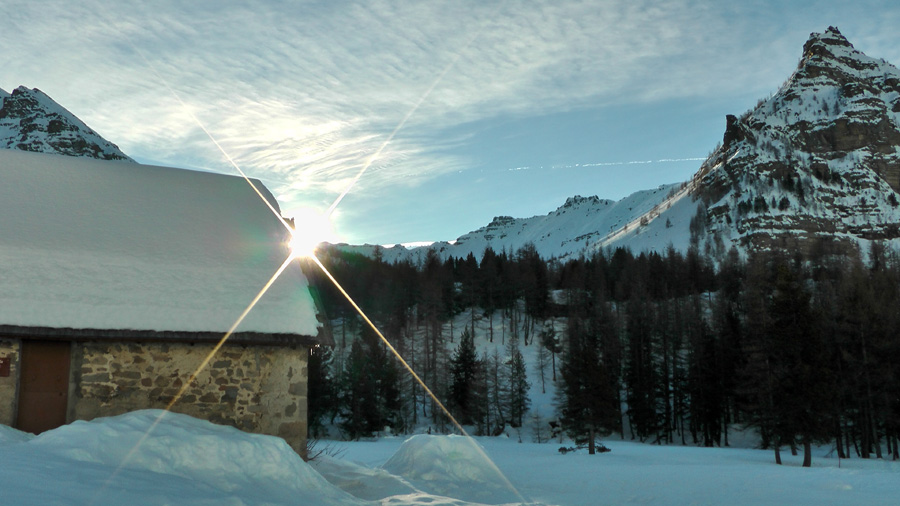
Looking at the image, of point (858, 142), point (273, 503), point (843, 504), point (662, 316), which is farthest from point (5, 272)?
point (858, 142)

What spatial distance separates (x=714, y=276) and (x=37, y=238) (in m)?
102

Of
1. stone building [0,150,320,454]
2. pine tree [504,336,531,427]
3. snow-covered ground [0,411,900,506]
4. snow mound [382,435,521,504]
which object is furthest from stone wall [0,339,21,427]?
pine tree [504,336,531,427]

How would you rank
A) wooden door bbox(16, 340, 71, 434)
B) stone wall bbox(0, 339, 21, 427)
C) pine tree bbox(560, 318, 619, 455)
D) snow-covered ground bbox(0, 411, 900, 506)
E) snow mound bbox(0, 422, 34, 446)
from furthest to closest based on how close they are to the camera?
pine tree bbox(560, 318, 619, 455) → wooden door bbox(16, 340, 71, 434) → stone wall bbox(0, 339, 21, 427) → snow mound bbox(0, 422, 34, 446) → snow-covered ground bbox(0, 411, 900, 506)

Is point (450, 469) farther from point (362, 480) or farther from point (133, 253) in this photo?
point (133, 253)

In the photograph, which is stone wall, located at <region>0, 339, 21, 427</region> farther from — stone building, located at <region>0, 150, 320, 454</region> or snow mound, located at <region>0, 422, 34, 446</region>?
snow mound, located at <region>0, 422, 34, 446</region>

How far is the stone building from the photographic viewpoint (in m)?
11.4

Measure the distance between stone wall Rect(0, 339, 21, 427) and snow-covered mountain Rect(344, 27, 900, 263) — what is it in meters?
124

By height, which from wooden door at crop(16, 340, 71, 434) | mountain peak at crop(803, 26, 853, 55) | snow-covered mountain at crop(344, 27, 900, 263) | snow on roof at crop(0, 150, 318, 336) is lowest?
wooden door at crop(16, 340, 71, 434)

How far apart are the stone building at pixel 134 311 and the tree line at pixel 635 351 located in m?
19.2

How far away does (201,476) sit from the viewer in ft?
32.1

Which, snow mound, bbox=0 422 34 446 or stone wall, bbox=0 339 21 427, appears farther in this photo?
stone wall, bbox=0 339 21 427

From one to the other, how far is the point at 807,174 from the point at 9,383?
165118mm

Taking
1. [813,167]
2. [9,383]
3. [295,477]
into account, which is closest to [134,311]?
[9,383]

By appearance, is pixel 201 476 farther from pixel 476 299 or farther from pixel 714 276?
pixel 714 276
